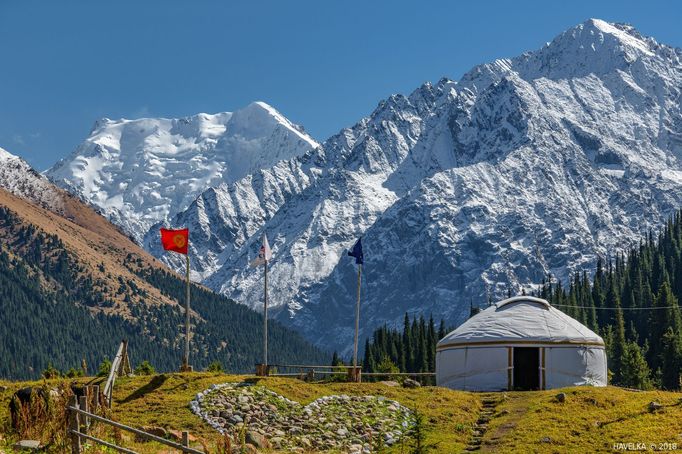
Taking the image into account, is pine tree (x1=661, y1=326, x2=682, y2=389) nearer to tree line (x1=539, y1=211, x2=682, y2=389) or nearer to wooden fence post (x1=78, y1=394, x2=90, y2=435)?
tree line (x1=539, y1=211, x2=682, y2=389)

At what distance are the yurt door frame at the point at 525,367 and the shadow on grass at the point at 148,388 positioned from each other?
20392mm

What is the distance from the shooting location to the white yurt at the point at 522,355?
6088cm

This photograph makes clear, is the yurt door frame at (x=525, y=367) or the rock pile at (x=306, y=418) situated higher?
the yurt door frame at (x=525, y=367)

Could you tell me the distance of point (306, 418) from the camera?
45781mm

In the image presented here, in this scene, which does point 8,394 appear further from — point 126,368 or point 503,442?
point 503,442

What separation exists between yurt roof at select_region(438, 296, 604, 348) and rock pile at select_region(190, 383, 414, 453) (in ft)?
45.2

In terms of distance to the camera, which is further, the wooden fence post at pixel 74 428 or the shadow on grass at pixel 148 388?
the shadow on grass at pixel 148 388

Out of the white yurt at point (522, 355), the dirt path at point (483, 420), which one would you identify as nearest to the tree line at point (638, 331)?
the white yurt at point (522, 355)

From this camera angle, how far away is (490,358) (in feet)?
Result: 201

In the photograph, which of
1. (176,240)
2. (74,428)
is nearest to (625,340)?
(176,240)

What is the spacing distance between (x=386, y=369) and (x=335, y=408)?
6314cm

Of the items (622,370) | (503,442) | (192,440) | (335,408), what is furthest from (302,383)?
(622,370)

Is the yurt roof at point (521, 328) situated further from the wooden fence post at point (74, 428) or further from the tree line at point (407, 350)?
the tree line at point (407, 350)

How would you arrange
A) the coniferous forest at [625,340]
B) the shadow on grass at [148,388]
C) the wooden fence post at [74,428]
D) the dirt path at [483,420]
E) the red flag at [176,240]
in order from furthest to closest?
1. the coniferous forest at [625,340]
2. the red flag at [176,240]
3. the shadow on grass at [148,388]
4. the dirt path at [483,420]
5. the wooden fence post at [74,428]
